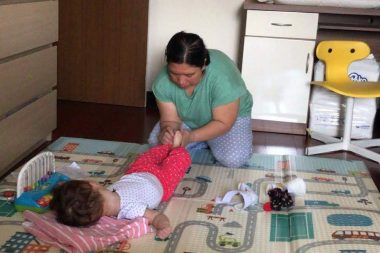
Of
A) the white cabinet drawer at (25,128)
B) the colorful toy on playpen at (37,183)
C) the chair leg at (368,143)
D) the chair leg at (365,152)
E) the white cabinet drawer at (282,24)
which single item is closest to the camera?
the colorful toy on playpen at (37,183)

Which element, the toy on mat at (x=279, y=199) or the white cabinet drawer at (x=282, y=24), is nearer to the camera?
the toy on mat at (x=279, y=199)

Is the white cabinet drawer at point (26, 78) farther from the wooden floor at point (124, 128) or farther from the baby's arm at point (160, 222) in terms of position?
the baby's arm at point (160, 222)

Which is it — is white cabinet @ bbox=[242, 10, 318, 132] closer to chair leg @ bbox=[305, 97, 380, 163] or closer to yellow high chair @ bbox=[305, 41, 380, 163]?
yellow high chair @ bbox=[305, 41, 380, 163]

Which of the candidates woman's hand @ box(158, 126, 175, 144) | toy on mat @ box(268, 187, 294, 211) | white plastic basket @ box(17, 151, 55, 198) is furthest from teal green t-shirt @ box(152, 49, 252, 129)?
white plastic basket @ box(17, 151, 55, 198)

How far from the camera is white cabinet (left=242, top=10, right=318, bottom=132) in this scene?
10.4ft

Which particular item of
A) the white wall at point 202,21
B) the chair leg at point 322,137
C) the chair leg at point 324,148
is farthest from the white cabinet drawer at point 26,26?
the chair leg at point 322,137

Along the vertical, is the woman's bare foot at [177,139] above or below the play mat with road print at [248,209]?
above

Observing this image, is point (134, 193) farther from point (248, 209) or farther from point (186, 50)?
point (186, 50)

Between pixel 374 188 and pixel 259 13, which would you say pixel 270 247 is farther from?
pixel 259 13

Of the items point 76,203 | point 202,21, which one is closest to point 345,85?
point 202,21

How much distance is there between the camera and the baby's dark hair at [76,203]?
160cm

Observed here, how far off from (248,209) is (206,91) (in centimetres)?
57

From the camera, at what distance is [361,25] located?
129 inches

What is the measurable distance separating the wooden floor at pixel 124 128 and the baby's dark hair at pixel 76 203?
49.3 inches
